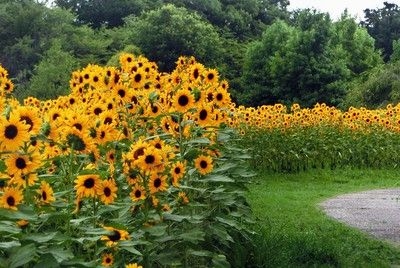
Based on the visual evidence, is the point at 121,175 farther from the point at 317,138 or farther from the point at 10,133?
the point at 317,138

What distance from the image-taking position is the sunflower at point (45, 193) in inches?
119

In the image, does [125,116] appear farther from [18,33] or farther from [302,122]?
[18,33]

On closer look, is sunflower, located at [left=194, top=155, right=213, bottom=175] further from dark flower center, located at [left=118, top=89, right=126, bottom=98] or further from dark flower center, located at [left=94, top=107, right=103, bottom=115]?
dark flower center, located at [left=118, top=89, right=126, bottom=98]

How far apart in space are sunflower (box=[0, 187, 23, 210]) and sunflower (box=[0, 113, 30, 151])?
0.16 m

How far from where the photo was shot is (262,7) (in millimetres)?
53281

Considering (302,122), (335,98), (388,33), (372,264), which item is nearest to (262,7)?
(388,33)

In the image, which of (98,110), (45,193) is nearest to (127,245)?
(45,193)

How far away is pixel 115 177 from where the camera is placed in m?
3.72

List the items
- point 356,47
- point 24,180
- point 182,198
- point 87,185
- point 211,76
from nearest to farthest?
point 24,180, point 87,185, point 182,198, point 211,76, point 356,47

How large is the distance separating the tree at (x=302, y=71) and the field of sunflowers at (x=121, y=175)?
26.6 meters

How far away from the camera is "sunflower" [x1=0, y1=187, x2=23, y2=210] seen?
2684 mm

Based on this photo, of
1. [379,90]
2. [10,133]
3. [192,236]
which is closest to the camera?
[10,133]

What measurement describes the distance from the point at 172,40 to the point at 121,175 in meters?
33.2

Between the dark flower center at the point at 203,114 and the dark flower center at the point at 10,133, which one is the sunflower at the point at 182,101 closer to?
the dark flower center at the point at 203,114
